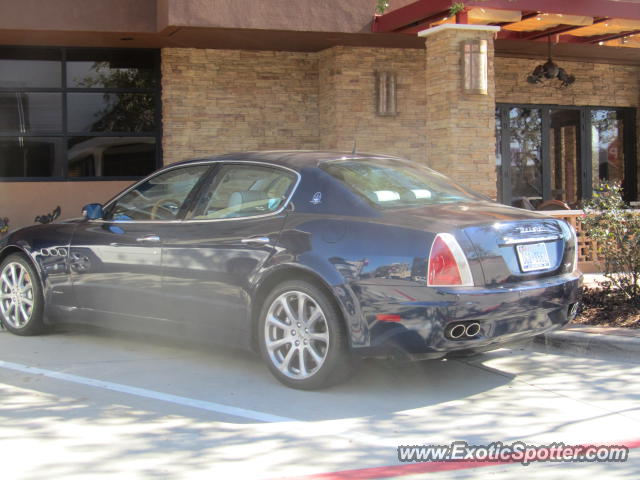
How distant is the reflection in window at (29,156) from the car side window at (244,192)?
337 inches

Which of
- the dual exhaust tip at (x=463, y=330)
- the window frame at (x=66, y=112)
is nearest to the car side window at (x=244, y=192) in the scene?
the dual exhaust tip at (x=463, y=330)

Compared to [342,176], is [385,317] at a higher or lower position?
lower

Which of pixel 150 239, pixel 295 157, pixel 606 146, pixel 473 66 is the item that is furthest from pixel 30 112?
pixel 606 146

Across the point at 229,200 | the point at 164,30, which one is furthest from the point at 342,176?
the point at 164,30

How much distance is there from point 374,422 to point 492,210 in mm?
1804

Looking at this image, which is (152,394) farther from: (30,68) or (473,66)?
(30,68)

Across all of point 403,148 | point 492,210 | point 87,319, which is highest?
point 403,148

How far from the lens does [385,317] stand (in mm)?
5230

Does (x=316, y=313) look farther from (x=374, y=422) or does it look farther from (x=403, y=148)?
(x=403, y=148)

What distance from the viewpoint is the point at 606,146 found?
17297mm

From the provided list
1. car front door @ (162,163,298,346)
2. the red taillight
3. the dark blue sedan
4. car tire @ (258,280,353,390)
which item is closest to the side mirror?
the dark blue sedan

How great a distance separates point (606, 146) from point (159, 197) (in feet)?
42.0

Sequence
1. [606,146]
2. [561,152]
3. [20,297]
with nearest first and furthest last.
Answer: [20,297], [561,152], [606,146]

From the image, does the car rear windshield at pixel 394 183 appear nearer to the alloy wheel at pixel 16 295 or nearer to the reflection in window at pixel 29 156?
the alloy wheel at pixel 16 295
